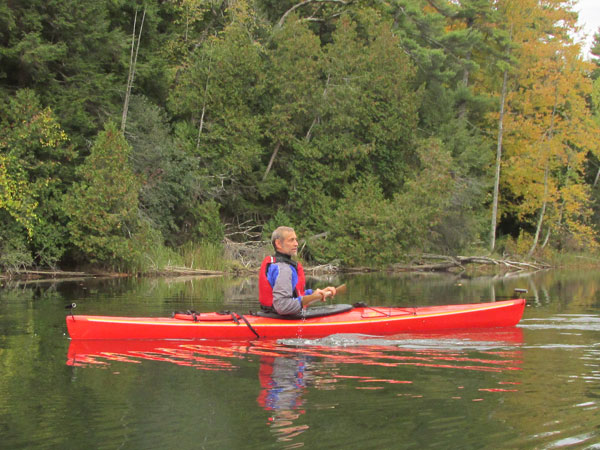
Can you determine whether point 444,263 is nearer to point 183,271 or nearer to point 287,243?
point 183,271

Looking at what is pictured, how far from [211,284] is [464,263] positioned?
1097 cm

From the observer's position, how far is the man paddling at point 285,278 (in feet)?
27.9

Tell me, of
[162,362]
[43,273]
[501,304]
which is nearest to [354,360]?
[162,362]

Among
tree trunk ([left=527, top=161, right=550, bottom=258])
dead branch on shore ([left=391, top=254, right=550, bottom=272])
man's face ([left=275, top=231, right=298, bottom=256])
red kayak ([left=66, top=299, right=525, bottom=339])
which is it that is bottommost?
red kayak ([left=66, top=299, right=525, bottom=339])

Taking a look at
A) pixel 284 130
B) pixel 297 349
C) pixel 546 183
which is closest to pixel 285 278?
pixel 297 349

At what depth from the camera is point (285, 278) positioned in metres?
8.51

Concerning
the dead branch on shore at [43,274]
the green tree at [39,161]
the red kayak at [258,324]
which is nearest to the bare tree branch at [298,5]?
the green tree at [39,161]

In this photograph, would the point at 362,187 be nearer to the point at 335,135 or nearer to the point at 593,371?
the point at 335,135

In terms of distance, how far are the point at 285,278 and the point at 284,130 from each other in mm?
17354

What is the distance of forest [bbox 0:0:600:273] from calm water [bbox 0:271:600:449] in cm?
902

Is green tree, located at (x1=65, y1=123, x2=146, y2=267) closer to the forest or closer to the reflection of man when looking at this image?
the forest

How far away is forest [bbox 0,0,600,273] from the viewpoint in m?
19.0

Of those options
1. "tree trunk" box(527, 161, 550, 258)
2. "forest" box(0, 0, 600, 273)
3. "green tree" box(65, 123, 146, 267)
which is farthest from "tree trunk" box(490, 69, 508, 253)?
"green tree" box(65, 123, 146, 267)

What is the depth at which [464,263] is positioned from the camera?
982 inches
